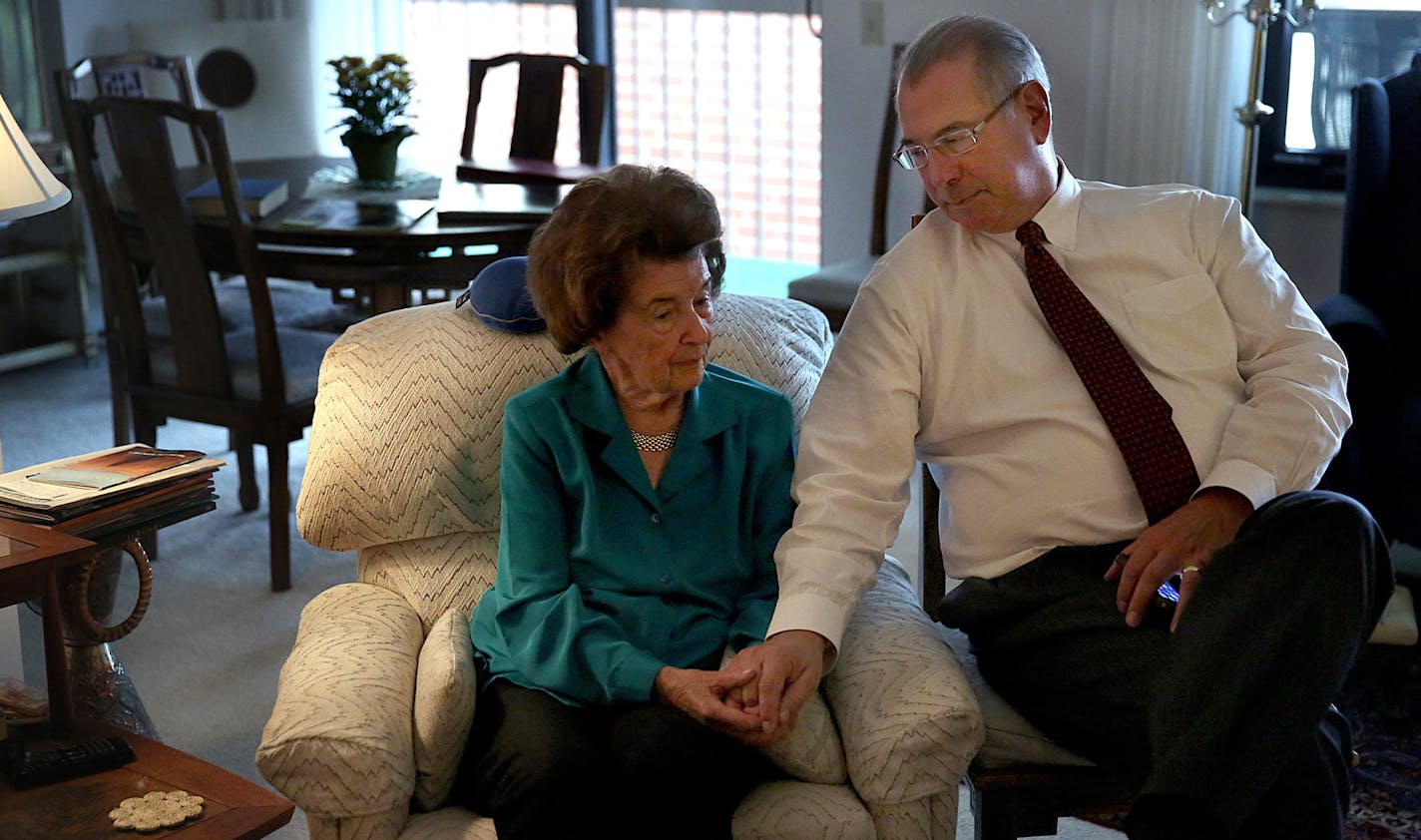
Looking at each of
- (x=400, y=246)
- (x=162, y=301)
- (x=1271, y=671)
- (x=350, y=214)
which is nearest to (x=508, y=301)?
(x=1271, y=671)

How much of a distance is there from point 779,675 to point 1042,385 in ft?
1.67

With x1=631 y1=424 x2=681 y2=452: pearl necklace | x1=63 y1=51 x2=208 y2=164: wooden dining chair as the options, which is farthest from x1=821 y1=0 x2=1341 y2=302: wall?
x1=631 y1=424 x2=681 y2=452: pearl necklace

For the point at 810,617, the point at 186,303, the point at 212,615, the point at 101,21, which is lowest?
the point at 212,615

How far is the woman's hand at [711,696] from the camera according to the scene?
1.53 m

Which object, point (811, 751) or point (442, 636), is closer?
point (811, 751)

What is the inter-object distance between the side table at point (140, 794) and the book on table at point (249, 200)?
5.44 ft

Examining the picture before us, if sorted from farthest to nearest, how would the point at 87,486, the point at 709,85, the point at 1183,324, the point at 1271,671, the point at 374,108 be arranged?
the point at 709,85
the point at 374,108
the point at 87,486
the point at 1183,324
the point at 1271,671

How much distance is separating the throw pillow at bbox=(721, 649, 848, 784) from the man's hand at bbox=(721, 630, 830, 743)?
0.05 feet

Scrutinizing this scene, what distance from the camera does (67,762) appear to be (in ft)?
5.27

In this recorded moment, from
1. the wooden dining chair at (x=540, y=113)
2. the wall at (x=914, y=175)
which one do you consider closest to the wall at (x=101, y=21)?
the wooden dining chair at (x=540, y=113)

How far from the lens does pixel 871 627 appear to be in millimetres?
1721

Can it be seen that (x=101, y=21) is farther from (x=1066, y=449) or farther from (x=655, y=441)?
(x=1066, y=449)

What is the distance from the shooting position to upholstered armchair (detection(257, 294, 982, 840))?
1509 mm

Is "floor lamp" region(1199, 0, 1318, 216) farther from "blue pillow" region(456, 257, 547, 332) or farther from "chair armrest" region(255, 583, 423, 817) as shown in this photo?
"chair armrest" region(255, 583, 423, 817)
